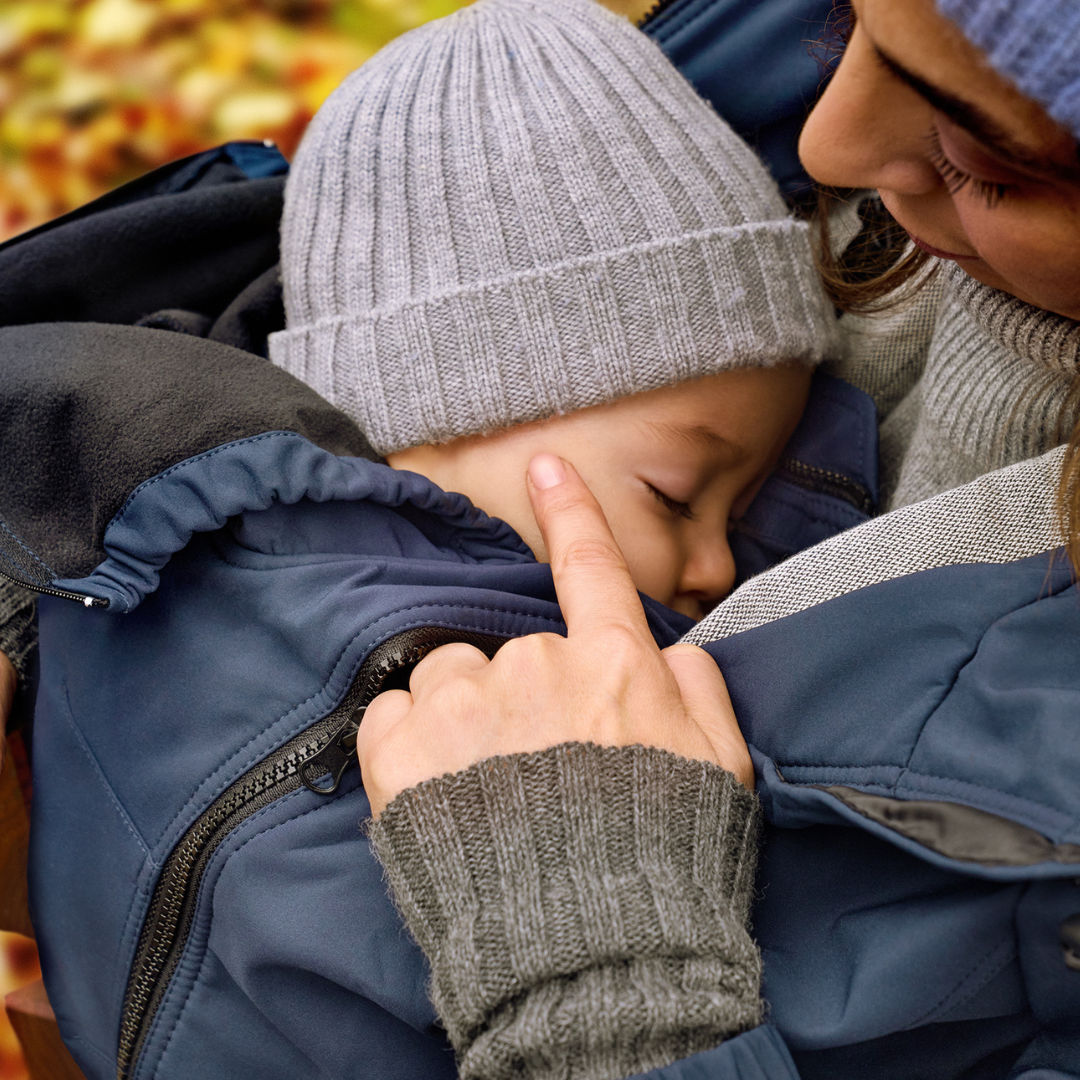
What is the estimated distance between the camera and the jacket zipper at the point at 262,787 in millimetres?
721

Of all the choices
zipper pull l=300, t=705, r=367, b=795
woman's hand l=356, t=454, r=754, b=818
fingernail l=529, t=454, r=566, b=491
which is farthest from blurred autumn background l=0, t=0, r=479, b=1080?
woman's hand l=356, t=454, r=754, b=818

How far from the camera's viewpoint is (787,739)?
2.11ft

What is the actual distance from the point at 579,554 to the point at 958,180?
407 mm

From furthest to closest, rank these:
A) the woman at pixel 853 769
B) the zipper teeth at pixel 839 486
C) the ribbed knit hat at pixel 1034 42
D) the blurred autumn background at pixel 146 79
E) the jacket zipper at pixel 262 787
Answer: the blurred autumn background at pixel 146 79 < the zipper teeth at pixel 839 486 < the jacket zipper at pixel 262 787 < the woman at pixel 853 769 < the ribbed knit hat at pixel 1034 42

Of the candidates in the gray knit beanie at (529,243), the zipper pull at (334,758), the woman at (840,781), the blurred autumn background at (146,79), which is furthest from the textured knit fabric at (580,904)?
the blurred autumn background at (146,79)

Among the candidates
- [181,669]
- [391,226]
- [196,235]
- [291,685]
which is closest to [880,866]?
[291,685]

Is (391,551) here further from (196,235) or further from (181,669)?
(196,235)

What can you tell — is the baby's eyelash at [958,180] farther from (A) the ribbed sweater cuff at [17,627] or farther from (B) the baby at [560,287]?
(A) the ribbed sweater cuff at [17,627]

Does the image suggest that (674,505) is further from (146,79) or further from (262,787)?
(146,79)

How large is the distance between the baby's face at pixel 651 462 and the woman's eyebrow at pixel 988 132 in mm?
516

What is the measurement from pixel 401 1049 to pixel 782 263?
0.90 metres

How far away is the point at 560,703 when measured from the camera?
0.63 meters

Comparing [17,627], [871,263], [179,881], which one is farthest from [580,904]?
[871,263]

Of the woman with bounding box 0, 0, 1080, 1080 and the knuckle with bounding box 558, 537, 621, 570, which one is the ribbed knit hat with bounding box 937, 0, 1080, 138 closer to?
the woman with bounding box 0, 0, 1080, 1080
